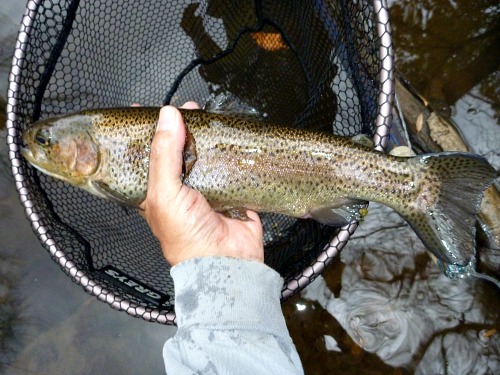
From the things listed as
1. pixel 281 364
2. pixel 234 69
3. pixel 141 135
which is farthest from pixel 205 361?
pixel 234 69

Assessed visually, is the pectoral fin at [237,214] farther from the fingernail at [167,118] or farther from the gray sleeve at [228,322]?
the fingernail at [167,118]

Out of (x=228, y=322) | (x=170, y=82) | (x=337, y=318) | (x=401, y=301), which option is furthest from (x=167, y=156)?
(x=401, y=301)

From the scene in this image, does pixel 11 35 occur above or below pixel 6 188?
above

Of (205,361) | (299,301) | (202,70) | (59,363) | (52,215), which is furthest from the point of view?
(202,70)

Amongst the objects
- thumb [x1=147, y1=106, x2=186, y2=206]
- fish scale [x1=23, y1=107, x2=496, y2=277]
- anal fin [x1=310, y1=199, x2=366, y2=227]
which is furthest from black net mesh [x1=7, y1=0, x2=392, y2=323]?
thumb [x1=147, y1=106, x2=186, y2=206]

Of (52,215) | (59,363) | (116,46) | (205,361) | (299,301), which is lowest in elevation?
(59,363)

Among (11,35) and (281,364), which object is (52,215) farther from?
(11,35)
